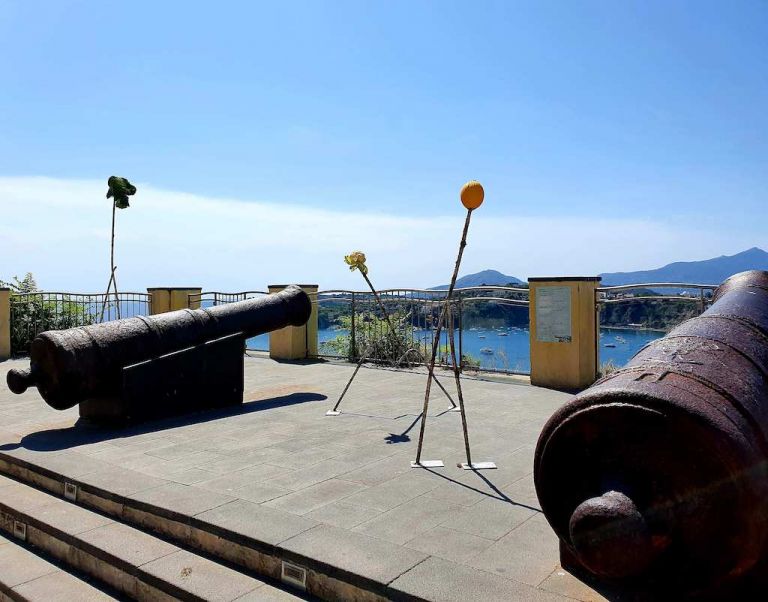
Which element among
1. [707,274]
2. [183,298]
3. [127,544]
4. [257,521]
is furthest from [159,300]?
[707,274]

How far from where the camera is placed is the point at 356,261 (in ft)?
25.2

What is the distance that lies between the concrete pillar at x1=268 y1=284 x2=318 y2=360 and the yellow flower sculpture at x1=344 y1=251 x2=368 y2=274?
627 centimetres

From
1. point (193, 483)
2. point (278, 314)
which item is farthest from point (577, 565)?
point (278, 314)

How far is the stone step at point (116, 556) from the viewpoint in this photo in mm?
3676

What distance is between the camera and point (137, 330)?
24.7 ft

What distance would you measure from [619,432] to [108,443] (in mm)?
5539

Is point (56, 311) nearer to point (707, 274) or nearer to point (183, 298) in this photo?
point (183, 298)

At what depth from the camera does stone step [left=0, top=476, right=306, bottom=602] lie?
12.1 feet

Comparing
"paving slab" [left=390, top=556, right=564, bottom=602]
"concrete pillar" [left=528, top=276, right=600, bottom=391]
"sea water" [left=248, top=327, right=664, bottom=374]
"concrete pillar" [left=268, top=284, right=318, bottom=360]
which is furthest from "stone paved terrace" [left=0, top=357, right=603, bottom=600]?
"concrete pillar" [left=268, top=284, right=318, bottom=360]

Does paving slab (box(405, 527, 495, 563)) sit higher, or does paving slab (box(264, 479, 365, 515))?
paving slab (box(405, 527, 495, 563))

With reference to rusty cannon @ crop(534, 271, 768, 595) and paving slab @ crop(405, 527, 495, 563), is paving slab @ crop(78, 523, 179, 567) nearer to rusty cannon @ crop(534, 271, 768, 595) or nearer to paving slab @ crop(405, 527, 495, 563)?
paving slab @ crop(405, 527, 495, 563)

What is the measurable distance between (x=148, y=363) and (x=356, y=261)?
2.64m

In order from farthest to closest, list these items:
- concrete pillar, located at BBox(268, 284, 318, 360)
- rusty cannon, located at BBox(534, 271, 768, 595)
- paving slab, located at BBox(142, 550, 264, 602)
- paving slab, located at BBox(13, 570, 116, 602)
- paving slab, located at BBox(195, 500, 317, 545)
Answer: concrete pillar, located at BBox(268, 284, 318, 360)
paving slab, located at BBox(13, 570, 116, 602)
paving slab, located at BBox(195, 500, 317, 545)
paving slab, located at BBox(142, 550, 264, 602)
rusty cannon, located at BBox(534, 271, 768, 595)

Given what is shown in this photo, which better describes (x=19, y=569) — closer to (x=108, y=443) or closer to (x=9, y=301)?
(x=108, y=443)
